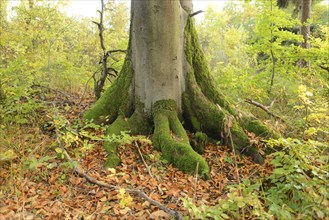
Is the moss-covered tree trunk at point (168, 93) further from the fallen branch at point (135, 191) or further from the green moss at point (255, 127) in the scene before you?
the fallen branch at point (135, 191)

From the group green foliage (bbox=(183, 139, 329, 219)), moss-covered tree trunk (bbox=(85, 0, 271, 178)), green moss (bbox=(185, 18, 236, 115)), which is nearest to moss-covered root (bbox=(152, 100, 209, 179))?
moss-covered tree trunk (bbox=(85, 0, 271, 178))

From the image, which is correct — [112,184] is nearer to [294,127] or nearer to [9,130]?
[9,130]

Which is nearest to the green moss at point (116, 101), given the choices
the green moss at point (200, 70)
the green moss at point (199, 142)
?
the green moss at point (200, 70)

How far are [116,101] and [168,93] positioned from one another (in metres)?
1.02

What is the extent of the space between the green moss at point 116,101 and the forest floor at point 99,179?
0.67 metres

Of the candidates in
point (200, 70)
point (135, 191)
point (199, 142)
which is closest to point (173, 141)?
point (199, 142)

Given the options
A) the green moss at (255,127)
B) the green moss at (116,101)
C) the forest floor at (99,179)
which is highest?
the green moss at (116,101)

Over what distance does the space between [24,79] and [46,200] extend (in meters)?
2.85

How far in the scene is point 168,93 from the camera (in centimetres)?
424

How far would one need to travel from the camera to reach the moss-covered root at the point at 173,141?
344cm

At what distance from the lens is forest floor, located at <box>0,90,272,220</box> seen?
8.34 ft

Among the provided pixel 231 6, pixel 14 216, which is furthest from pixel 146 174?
pixel 231 6

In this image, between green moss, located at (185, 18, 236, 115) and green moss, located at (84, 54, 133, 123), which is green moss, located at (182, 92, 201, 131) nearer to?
green moss, located at (185, 18, 236, 115)

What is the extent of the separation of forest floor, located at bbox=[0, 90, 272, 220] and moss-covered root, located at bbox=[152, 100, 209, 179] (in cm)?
12
